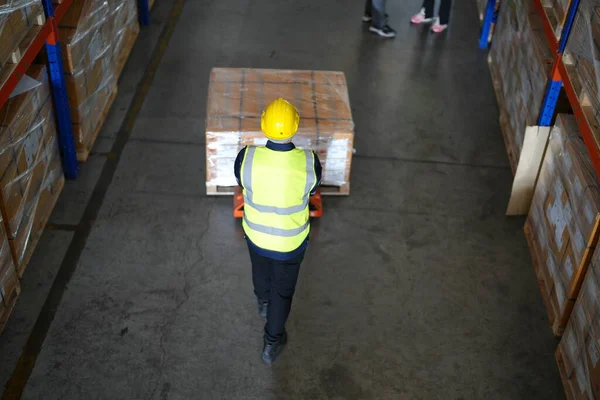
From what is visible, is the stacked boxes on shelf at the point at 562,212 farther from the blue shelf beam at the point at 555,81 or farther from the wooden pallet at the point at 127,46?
the wooden pallet at the point at 127,46

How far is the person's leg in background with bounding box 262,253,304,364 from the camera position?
548 centimetres

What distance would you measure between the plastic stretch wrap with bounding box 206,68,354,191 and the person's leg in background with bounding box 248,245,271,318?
5.13 ft

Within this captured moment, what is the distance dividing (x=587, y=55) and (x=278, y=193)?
8.88 ft

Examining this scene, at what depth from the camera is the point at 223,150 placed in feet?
23.5

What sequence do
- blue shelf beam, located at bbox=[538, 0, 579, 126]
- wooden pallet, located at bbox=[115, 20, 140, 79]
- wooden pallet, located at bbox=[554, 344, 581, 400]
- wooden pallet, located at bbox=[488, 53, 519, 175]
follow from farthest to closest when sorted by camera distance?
wooden pallet, located at bbox=[115, 20, 140, 79]
wooden pallet, located at bbox=[488, 53, 519, 175]
blue shelf beam, located at bbox=[538, 0, 579, 126]
wooden pallet, located at bbox=[554, 344, 581, 400]

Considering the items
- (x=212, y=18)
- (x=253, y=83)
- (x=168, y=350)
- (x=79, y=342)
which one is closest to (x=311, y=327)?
(x=168, y=350)

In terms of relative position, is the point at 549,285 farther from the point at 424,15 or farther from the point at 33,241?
the point at 424,15

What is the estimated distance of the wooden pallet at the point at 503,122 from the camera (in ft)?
26.1

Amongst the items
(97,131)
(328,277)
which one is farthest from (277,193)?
(97,131)

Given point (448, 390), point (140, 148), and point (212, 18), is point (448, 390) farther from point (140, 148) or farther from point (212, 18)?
point (212, 18)

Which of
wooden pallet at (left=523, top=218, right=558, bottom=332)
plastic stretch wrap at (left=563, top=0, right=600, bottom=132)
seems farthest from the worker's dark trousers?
plastic stretch wrap at (left=563, top=0, right=600, bottom=132)

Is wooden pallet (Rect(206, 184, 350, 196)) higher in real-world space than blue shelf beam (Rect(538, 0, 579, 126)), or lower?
lower

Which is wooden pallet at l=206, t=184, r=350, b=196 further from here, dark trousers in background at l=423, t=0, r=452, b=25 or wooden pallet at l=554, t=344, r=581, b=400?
dark trousers in background at l=423, t=0, r=452, b=25

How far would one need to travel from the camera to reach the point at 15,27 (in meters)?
5.97
